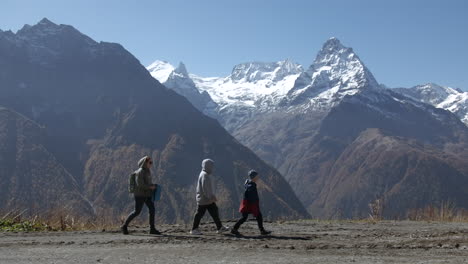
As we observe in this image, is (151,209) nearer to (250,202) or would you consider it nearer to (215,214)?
(215,214)

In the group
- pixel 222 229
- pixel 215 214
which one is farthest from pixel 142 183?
pixel 222 229

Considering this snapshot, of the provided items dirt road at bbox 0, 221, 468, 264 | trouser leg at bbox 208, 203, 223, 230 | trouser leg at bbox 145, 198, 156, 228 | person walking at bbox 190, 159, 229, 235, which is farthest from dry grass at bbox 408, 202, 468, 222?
trouser leg at bbox 145, 198, 156, 228

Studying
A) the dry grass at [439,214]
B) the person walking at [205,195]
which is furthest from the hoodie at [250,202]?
the dry grass at [439,214]

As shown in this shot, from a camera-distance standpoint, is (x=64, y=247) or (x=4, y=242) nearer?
(x=64, y=247)

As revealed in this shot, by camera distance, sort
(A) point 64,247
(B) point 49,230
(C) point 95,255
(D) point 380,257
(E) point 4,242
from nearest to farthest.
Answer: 1. (D) point 380,257
2. (C) point 95,255
3. (A) point 64,247
4. (E) point 4,242
5. (B) point 49,230

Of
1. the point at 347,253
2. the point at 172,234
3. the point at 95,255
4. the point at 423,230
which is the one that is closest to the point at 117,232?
the point at 172,234

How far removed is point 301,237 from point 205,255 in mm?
3891

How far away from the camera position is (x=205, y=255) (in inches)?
455

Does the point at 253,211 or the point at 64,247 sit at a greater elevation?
the point at 253,211

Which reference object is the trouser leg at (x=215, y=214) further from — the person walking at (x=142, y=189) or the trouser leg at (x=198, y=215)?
the person walking at (x=142, y=189)

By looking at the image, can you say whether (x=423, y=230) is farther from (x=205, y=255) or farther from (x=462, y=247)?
(x=205, y=255)

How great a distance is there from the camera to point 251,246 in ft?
42.1

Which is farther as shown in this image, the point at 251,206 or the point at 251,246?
the point at 251,206

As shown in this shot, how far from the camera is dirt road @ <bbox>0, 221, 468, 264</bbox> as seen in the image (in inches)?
433
